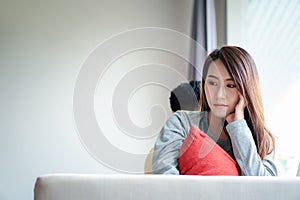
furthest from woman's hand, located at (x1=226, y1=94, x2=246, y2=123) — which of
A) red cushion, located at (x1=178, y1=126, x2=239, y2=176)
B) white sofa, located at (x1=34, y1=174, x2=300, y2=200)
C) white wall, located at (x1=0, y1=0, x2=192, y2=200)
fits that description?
white wall, located at (x1=0, y1=0, x2=192, y2=200)

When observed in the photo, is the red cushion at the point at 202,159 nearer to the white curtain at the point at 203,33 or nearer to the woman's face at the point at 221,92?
the woman's face at the point at 221,92

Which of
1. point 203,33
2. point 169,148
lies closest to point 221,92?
point 169,148

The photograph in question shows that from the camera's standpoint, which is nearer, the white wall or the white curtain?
the white curtain

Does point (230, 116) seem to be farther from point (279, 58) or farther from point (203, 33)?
point (203, 33)

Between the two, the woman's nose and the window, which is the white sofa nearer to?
the woman's nose

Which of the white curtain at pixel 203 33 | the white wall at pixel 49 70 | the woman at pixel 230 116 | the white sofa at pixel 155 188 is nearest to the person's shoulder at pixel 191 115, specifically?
the woman at pixel 230 116

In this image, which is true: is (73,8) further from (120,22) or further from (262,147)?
(262,147)

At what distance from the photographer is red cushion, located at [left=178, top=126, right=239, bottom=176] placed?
883 millimetres

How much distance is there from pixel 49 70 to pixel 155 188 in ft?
6.90

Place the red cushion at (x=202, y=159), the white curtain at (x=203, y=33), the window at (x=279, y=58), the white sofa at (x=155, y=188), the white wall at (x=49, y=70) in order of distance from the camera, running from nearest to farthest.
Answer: the white sofa at (x=155, y=188)
the red cushion at (x=202, y=159)
the window at (x=279, y=58)
the white curtain at (x=203, y=33)
the white wall at (x=49, y=70)

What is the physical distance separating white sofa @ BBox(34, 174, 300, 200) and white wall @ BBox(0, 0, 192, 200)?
1829 millimetres

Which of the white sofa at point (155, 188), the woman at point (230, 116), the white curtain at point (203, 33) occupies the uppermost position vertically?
the white curtain at point (203, 33)

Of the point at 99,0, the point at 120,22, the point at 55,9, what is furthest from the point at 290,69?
the point at 55,9

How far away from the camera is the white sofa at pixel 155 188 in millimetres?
634
